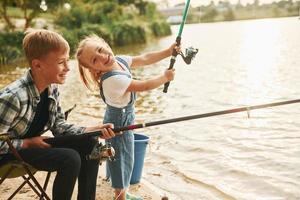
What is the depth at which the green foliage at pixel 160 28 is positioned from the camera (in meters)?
42.2

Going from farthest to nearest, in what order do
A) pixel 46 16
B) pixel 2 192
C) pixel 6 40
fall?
pixel 46 16
pixel 6 40
pixel 2 192

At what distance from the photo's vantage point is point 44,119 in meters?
3.20

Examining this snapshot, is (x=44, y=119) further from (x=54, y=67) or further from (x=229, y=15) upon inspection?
(x=229, y=15)

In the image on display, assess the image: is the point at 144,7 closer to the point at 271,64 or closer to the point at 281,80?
the point at 271,64

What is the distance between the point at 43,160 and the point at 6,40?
20828mm

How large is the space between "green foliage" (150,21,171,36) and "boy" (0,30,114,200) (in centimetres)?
3869

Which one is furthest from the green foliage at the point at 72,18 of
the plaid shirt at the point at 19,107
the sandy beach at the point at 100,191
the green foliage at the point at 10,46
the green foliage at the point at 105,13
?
the plaid shirt at the point at 19,107

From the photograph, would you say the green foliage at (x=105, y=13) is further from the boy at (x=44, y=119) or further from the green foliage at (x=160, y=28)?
the boy at (x=44, y=119)

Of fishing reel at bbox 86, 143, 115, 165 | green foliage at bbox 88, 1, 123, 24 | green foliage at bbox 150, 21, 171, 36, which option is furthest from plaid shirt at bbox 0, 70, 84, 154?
green foliage at bbox 150, 21, 171, 36

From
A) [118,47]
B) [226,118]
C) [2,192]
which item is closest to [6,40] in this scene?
[118,47]

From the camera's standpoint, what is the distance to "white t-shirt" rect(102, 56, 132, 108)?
347cm

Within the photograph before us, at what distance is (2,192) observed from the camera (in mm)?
4137

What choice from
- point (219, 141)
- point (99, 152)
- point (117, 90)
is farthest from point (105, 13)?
point (99, 152)

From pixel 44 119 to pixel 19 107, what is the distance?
0.29 m
